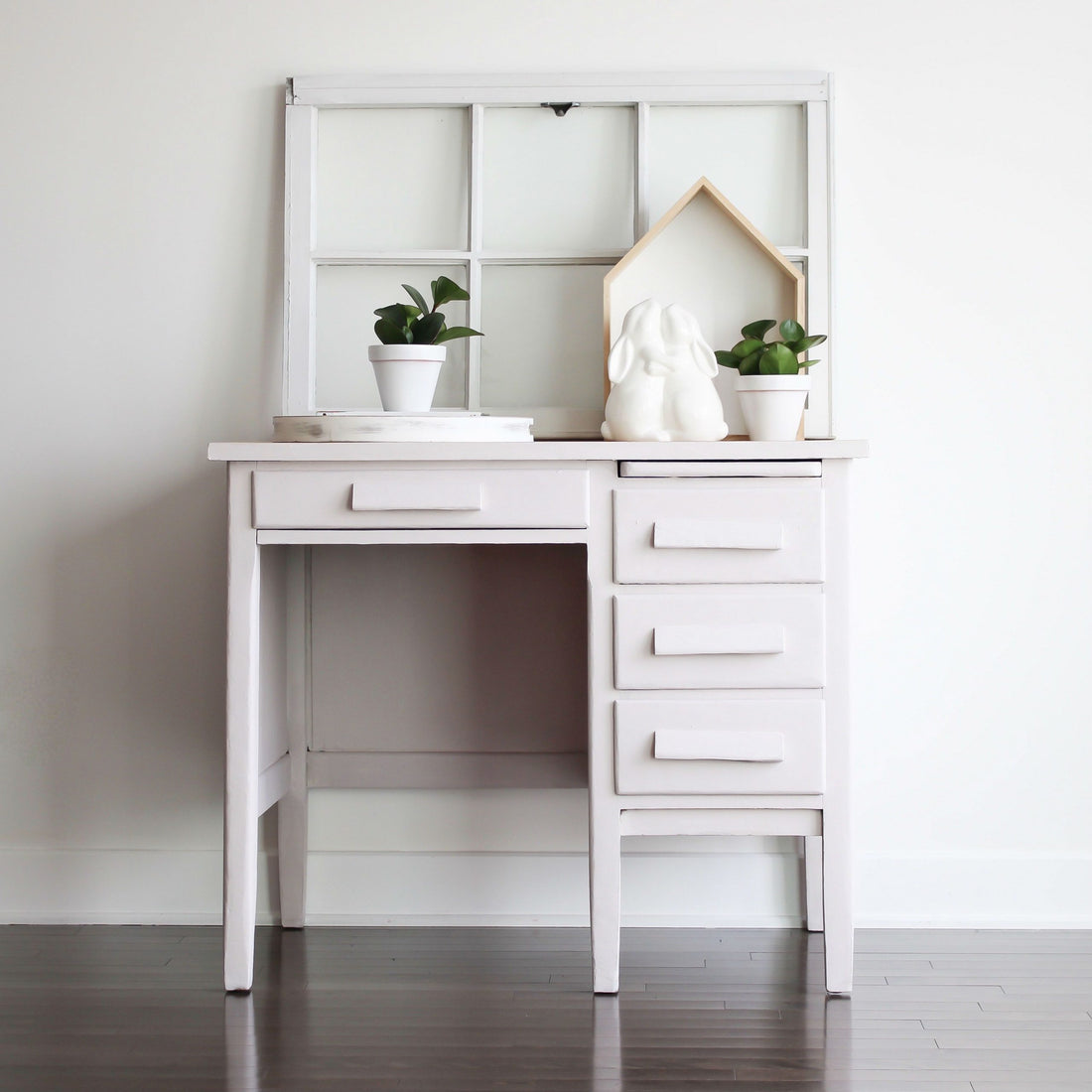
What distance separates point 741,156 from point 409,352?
0.73 metres

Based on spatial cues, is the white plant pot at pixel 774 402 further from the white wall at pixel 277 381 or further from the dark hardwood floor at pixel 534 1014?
the dark hardwood floor at pixel 534 1014

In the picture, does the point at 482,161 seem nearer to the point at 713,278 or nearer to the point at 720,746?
the point at 713,278

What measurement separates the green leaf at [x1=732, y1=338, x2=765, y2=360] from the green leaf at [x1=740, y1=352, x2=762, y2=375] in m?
0.01

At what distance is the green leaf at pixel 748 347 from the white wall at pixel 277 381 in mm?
266

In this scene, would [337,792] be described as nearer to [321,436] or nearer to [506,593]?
[506,593]

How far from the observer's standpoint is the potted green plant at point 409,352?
1821 millimetres

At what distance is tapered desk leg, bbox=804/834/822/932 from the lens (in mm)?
1986

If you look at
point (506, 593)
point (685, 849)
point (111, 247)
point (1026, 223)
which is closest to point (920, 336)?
point (1026, 223)

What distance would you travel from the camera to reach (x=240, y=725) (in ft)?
5.66

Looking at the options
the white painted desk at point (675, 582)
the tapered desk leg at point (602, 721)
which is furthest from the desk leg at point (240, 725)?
the tapered desk leg at point (602, 721)

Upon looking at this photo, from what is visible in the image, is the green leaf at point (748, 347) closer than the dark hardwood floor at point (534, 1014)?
No

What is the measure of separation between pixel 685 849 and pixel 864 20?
1523 millimetres

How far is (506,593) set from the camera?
210cm

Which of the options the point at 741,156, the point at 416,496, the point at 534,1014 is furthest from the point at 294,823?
the point at 741,156
